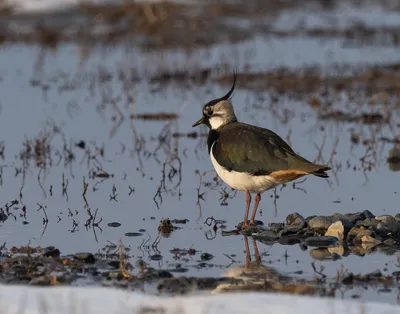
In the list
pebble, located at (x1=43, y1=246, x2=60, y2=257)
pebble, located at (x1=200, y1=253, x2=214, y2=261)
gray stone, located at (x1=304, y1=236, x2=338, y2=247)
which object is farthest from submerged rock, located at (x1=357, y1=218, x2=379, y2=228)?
pebble, located at (x1=43, y1=246, x2=60, y2=257)

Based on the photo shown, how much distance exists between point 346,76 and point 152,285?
11.0 metres

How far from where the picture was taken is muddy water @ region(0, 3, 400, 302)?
26.1 feet

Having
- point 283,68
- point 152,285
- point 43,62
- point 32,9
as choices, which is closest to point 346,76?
point 283,68

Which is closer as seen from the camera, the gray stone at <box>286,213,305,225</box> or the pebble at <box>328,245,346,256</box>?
the pebble at <box>328,245,346,256</box>

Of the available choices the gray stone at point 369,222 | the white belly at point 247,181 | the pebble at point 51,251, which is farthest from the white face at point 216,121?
the pebble at point 51,251

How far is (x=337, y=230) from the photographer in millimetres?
7949

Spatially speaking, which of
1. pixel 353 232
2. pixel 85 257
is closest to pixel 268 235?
pixel 353 232

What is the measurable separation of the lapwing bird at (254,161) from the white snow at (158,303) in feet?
6.77

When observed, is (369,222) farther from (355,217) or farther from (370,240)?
(370,240)

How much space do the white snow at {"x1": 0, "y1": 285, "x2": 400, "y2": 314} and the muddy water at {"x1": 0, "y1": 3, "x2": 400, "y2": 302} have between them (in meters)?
0.53

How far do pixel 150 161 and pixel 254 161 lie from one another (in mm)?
3076

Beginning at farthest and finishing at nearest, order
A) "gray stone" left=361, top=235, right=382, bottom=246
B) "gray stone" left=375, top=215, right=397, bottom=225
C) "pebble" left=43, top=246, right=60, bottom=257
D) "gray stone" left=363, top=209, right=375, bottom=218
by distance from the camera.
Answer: "gray stone" left=363, top=209, right=375, bottom=218 < "gray stone" left=375, top=215, right=397, bottom=225 < "gray stone" left=361, top=235, right=382, bottom=246 < "pebble" left=43, top=246, right=60, bottom=257

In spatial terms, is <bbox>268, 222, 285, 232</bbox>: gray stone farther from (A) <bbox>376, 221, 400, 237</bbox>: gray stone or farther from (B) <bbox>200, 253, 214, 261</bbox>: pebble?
(B) <bbox>200, 253, 214, 261</bbox>: pebble

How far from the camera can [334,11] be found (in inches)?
1057
